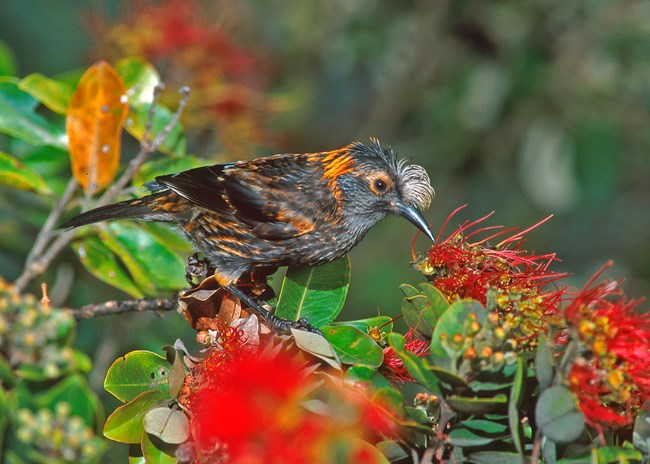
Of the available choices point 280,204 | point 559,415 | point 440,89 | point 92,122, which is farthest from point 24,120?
point 440,89

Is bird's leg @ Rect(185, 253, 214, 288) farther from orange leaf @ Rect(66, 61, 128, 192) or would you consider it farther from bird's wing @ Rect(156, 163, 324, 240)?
orange leaf @ Rect(66, 61, 128, 192)

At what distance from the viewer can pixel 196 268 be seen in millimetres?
3107

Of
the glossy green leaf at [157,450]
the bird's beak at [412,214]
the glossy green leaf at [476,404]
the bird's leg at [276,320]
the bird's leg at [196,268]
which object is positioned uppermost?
the bird's beak at [412,214]

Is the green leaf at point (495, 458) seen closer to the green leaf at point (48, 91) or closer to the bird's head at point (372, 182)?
the bird's head at point (372, 182)

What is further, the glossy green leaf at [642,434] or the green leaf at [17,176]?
the green leaf at [17,176]

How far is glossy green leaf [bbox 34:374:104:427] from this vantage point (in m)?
2.46

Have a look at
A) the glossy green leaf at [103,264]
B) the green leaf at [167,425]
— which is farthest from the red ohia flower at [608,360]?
the glossy green leaf at [103,264]

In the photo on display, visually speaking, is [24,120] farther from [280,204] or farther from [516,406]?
[516,406]

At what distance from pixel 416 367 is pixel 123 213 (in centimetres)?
160

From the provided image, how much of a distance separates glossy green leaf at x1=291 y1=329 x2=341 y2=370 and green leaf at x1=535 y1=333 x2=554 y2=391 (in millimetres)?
481

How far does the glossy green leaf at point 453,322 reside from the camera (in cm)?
177

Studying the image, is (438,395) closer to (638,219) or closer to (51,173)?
(51,173)

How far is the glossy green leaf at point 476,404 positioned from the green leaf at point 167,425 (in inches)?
26.7

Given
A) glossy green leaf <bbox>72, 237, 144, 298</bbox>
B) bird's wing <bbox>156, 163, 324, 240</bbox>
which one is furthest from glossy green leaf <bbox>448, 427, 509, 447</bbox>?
glossy green leaf <bbox>72, 237, 144, 298</bbox>
